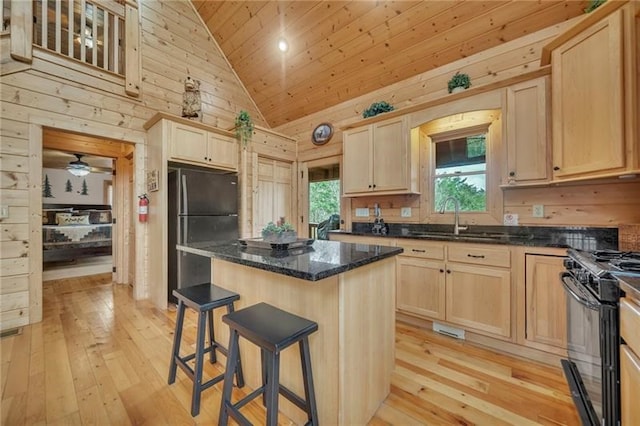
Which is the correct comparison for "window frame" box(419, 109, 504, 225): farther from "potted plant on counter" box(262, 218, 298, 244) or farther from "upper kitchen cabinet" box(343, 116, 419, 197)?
"potted plant on counter" box(262, 218, 298, 244)

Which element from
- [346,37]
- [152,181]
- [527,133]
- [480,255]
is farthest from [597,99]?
[152,181]

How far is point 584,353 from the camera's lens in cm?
131

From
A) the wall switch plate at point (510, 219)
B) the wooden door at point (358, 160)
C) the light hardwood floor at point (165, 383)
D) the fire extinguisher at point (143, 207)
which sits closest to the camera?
the light hardwood floor at point (165, 383)

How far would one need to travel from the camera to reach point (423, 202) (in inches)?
119

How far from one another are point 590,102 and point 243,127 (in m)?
3.69

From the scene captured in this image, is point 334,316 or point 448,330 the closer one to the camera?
point 334,316

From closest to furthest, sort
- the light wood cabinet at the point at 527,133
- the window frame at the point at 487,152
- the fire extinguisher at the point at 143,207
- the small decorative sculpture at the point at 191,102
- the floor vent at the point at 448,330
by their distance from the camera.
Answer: the light wood cabinet at the point at 527,133, the floor vent at the point at 448,330, the window frame at the point at 487,152, the fire extinguisher at the point at 143,207, the small decorative sculpture at the point at 191,102

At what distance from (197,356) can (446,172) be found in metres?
2.94

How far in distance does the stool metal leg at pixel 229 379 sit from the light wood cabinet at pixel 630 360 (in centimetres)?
155

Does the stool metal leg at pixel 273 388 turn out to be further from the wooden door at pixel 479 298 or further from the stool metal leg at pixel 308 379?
the wooden door at pixel 479 298

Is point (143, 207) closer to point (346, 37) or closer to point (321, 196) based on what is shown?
point (321, 196)

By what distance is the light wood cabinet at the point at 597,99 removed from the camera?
1.59 meters

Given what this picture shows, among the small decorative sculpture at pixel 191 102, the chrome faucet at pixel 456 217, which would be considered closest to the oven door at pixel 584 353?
the chrome faucet at pixel 456 217

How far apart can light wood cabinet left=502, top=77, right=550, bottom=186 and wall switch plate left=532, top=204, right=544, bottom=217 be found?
32cm
